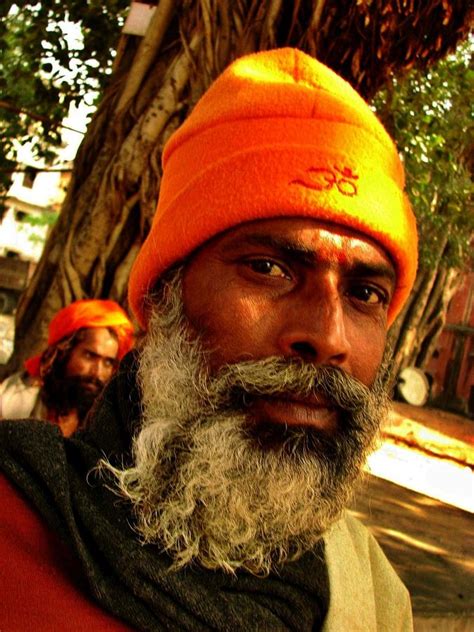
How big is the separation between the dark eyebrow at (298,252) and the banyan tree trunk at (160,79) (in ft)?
6.45

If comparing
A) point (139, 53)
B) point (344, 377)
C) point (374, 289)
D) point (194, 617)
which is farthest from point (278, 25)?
point (194, 617)

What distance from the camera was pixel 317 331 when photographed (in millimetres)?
1349

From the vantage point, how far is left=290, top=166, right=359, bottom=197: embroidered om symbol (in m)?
1.45

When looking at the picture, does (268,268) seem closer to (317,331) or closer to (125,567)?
(317,331)

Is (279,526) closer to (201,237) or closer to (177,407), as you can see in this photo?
(177,407)

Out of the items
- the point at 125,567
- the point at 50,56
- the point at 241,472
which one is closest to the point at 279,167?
the point at 241,472

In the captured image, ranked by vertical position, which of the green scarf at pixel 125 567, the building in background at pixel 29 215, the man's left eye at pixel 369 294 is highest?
the man's left eye at pixel 369 294

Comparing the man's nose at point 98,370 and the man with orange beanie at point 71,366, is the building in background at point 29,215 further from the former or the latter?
the man's nose at point 98,370

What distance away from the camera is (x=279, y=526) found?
1354mm

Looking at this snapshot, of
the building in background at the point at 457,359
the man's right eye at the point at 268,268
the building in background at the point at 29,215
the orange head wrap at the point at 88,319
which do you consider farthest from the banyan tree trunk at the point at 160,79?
the building in background at the point at 29,215

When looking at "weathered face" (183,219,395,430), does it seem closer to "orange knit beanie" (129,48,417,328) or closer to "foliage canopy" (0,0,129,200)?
"orange knit beanie" (129,48,417,328)

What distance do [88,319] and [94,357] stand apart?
0.43m

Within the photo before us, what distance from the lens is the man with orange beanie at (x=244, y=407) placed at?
1.23 metres

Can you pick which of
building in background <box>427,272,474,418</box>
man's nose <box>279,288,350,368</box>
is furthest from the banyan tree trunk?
building in background <box>427,272,474,418</box>
